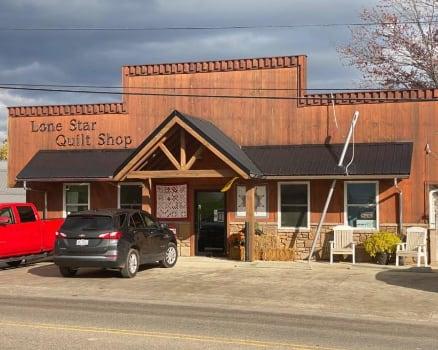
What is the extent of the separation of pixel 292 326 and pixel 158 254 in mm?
7840

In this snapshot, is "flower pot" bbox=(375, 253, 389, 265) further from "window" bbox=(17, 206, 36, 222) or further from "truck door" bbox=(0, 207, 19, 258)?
"truck door" bbox=(0, 207, 19, 258)

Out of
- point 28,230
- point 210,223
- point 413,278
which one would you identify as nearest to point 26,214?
point 28,230

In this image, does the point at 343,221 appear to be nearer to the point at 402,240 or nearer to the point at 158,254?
the point at 402,240

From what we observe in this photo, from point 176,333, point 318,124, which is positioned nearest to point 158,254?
point 318,124

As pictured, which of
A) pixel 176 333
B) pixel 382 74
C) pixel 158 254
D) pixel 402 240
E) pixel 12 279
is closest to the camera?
pixel 176 333

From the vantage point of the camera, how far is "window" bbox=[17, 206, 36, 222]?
17975mm

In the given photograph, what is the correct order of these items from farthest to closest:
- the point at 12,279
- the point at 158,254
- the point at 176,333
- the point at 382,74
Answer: the point at 382,74, the point at 158,254, the point at 12,279, the point at 176,333

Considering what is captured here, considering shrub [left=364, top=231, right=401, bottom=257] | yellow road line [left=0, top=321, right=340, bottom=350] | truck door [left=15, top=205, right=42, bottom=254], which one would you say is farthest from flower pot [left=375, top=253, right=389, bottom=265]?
yellow road line [left=0, top=321, right=340, bottom=350]

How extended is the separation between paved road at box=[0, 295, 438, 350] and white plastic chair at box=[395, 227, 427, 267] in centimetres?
784

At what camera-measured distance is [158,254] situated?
17.0 metres

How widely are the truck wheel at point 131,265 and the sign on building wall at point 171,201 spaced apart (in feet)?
18.8

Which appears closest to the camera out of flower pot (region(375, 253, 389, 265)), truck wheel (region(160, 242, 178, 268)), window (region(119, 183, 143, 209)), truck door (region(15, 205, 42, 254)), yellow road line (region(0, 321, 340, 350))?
yellow road line (region(0, 321, 340, 350))

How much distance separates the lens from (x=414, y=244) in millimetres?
18297

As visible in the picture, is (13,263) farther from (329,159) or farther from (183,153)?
(329,159)
